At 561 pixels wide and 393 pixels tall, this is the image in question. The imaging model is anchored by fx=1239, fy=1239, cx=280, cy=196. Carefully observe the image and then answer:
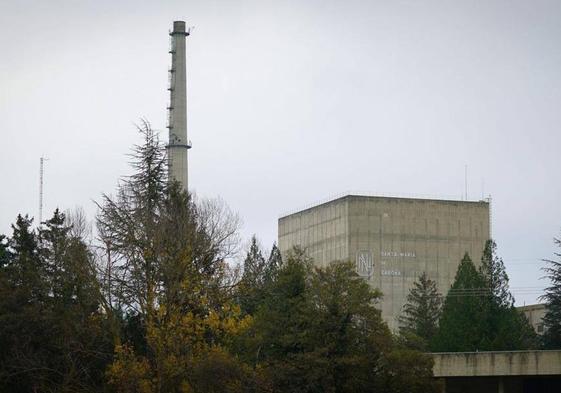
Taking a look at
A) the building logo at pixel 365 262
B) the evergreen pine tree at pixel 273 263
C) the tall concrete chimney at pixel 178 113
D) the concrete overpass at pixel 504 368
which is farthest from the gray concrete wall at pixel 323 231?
the concrete overpass at pixel 504 368

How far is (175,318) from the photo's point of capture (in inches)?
2301

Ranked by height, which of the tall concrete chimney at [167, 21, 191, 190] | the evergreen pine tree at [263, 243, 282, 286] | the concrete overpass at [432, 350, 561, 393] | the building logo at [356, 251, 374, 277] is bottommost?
the concrete overpass at [432, 350, 561, 393]

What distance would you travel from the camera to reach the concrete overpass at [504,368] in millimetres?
67000

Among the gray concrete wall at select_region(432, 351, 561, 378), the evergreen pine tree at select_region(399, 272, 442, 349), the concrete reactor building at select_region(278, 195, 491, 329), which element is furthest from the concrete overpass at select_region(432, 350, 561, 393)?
the concrete reactor building at select_region(278, 195, 491, 329)

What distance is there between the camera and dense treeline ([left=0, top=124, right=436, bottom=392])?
55.7m

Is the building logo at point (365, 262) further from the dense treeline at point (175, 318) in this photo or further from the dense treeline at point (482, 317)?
the dense treeline at point (175, 318)

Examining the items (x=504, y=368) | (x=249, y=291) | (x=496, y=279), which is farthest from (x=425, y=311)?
(x=249, y=291)

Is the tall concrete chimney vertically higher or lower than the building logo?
higher

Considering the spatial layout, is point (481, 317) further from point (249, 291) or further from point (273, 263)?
point (249, 291)

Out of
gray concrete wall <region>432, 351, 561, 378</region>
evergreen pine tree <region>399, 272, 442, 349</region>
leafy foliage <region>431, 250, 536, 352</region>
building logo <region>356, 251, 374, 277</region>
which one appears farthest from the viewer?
building logo <region>356, 251, 374, 277</region>

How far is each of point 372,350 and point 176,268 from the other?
10.2m

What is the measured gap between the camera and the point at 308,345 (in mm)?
56062

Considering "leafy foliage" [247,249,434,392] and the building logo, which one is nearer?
"leafy foliage" [247,249,434,392]

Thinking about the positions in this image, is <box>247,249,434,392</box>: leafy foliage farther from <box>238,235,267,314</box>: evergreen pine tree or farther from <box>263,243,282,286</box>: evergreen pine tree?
<box>263,243,282,286</box>: evergreen pine tree
